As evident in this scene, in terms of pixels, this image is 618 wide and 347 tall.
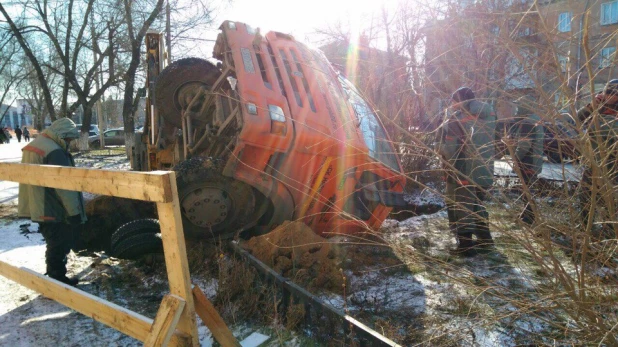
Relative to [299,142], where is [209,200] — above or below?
below

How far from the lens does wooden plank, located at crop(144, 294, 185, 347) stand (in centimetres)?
206

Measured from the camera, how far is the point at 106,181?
7.62 feet

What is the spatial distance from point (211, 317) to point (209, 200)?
2374mm

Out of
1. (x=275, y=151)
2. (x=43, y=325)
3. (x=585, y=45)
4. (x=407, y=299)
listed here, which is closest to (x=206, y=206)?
(x=275, y=151)

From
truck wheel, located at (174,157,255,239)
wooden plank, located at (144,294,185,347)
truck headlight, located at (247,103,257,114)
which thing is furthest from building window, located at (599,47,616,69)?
truck wheel, located at (174,157,255,239)

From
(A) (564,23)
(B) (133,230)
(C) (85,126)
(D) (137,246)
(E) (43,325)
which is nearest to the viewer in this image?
(A) (564,23)

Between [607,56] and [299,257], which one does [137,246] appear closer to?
[299,257]

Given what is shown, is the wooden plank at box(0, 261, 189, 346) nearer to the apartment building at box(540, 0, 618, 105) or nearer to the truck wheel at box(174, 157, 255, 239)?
the truck wheel at box(174, 157, 255, 239)

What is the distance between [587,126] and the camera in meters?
2.17

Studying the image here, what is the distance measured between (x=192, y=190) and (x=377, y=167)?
1878 millimetres

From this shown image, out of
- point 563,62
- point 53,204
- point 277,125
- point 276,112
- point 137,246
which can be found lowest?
point 137,246

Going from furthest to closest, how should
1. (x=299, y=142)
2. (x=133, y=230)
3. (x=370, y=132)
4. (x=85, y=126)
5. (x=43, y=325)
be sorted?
1. (x=85, y=126)
2. (x=370, y=132)
3. (x=299, y=142)
4. (x=133, y=230)
5. (x=43, y=325)

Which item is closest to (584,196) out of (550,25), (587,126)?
(587,126)

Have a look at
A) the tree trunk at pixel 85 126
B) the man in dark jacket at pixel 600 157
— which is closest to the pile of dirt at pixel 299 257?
the man in dark jacket at pixel 600 157
